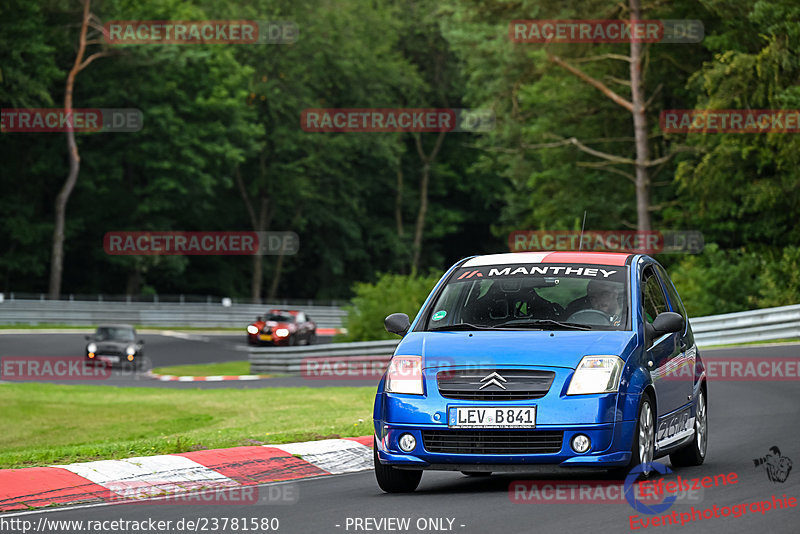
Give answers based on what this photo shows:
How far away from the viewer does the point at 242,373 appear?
37906 mm

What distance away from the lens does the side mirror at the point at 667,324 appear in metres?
9.84

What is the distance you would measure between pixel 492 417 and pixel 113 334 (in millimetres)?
31000

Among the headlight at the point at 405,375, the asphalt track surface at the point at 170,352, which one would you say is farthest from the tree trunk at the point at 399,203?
the headlight at the point at 405,375

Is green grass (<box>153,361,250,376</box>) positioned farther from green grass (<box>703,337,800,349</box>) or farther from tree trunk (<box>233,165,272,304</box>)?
tree trunk (<box>233,165,272,304</box>)

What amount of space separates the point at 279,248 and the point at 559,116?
3390 centimetres

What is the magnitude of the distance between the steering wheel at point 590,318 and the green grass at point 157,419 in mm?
4125

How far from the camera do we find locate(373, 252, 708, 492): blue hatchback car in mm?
8891

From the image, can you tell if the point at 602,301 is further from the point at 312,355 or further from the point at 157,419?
the point at 312,355

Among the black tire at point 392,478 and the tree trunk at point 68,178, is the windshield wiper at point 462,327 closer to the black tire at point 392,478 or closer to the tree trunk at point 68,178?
the black tire at point 392,478

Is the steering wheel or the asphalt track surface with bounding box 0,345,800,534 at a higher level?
the steering wheel

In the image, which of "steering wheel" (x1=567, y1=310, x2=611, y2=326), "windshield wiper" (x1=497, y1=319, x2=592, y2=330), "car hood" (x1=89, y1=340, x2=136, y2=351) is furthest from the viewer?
"car hood" (x1=89, y1=340, x2=136, y2=351)

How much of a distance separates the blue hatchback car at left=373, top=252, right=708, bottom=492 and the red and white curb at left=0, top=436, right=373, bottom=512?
164 centimetres

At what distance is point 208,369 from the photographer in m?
39.8

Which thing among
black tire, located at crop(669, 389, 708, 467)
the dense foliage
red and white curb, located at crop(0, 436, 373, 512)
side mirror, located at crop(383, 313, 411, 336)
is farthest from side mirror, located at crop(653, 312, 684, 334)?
the dense foliage
